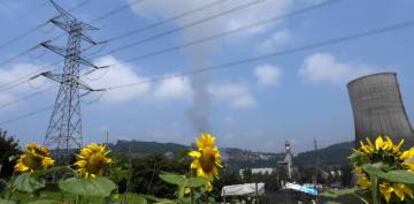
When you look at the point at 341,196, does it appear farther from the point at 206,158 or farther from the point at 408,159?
the point at 206,158

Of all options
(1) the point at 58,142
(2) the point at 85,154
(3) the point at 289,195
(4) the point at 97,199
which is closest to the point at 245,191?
(3) the point at 289,195

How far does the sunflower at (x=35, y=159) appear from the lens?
157cm

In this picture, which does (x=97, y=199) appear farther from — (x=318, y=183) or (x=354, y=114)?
(x=354, y=114)

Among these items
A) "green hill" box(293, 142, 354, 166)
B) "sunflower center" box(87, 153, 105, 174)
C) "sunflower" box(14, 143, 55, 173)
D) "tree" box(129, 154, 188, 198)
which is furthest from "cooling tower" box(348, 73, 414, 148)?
"sunflower center" box(87, 153, 105, 174)

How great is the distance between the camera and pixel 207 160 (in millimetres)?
1359

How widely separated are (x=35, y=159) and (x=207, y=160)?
58 cm

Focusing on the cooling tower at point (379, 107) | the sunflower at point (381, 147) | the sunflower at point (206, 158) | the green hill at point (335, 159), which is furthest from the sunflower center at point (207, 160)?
the cooling tower at point (379, 107)

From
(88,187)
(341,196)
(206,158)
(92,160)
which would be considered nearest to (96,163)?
(92,160)

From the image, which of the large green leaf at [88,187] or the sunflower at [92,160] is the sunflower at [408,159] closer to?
the large green leaf at [88,187]

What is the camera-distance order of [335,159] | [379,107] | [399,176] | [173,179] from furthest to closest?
[379,107] < [335,159] < [173,179] < [399,176]

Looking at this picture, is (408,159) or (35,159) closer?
(408,159)

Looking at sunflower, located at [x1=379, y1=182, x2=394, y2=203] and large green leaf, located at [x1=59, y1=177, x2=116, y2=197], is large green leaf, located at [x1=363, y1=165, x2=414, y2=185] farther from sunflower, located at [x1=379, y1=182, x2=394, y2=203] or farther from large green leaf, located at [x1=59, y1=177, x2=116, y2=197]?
large green leaf, located at [x1=59, y1=177, x2=116, y2=197]

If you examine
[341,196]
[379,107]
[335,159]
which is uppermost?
[379,107]

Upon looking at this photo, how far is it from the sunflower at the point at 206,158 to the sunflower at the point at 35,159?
0.54 m
